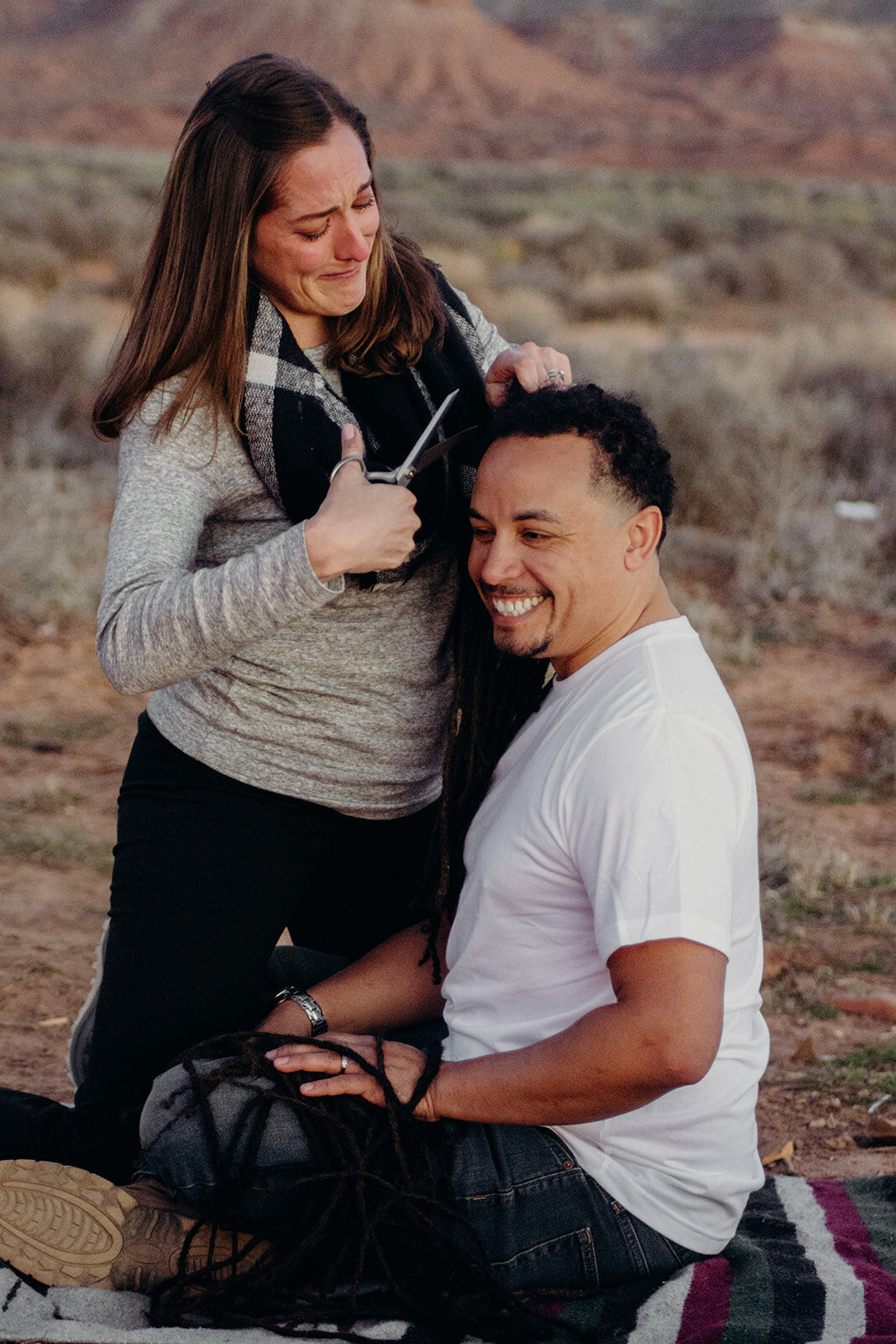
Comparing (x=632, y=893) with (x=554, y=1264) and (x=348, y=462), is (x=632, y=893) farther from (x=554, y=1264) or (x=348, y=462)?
(x=348, y=462)

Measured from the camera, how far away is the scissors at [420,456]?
7.41 ft

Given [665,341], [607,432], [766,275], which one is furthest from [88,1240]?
[766,275]

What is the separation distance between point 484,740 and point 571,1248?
0.84 metres

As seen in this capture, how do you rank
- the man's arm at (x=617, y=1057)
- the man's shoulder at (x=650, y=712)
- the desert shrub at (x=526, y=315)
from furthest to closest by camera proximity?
the desert shrub at (x=526, y=315) → the man's shoulder at (x=650, y=712) → the man's arm at (x=617, y=1057)

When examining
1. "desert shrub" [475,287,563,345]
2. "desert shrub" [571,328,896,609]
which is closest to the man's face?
"desert shrub" [571,328,896,609]

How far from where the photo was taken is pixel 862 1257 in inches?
91.4

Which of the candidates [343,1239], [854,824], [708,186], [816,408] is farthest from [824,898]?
[708,186]

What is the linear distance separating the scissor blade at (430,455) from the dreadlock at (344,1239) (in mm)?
925

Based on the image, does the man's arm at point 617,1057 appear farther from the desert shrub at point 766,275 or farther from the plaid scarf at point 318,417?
the desert shrub at point 766,275

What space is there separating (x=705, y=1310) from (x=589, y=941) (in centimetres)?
58

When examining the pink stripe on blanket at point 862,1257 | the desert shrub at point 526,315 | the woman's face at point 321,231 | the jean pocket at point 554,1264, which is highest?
the desert shrub at point 526,315

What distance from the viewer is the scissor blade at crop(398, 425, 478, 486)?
229 centimetres

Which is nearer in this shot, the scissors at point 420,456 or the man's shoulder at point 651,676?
the man's shoulder at point 651,676

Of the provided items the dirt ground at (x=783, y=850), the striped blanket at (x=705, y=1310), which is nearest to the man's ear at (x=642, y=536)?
the striped blanket at (x=705, y=1310)
